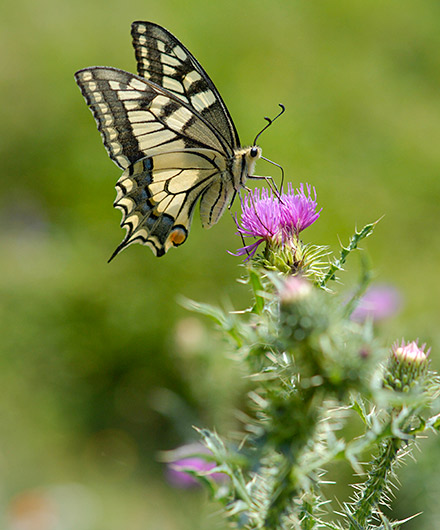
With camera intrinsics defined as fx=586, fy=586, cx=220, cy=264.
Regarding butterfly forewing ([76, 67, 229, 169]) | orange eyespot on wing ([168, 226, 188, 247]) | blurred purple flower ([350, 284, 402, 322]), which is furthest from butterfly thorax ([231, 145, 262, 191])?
blurred purple flower ([350, 284, 402, 322])

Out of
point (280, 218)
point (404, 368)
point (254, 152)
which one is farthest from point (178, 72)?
point (404, 368)

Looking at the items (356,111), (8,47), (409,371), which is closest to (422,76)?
(356,111)

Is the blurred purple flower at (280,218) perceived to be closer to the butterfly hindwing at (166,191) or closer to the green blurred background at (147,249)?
the butterfly hindwing at (166,191)

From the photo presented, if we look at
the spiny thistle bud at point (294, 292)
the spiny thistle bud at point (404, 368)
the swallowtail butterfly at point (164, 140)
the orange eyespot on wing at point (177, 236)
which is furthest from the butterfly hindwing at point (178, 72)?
the spiny thistle bud at point (294, 292)

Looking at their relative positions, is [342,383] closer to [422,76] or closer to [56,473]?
[56,473]

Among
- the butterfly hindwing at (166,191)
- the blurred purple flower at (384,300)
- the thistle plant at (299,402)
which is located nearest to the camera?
the thistle plant at (299,402)
